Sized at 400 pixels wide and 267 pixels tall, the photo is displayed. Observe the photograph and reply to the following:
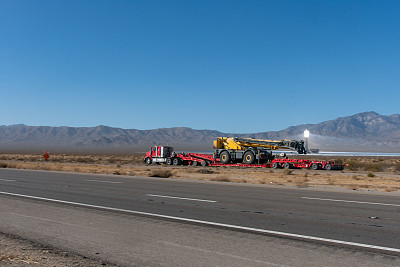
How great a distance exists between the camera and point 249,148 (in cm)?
4053

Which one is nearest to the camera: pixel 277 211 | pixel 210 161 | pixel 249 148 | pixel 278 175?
pixel 277 211

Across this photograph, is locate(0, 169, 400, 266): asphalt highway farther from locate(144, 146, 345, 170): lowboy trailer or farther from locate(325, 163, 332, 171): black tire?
locate(325, 163, 332, 171): black tire

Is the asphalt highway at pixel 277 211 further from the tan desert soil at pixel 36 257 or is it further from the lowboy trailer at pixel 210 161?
the lowboy trailer at pixel 210 161

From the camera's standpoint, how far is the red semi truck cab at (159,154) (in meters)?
48.8

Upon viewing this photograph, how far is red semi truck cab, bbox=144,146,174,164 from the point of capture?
1921 inches

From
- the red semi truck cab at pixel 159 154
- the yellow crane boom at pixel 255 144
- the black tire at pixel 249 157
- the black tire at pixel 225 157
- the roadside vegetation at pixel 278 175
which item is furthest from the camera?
the red semi truck cab at pixel 159 154

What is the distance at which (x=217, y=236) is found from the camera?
7922 millimetres

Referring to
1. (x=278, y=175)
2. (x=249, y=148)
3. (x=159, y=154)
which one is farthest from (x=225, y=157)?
(x=278, y=175)

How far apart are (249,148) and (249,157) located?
1.00 m

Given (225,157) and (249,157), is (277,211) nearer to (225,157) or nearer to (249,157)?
(249,157)

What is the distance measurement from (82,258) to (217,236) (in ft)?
8.87

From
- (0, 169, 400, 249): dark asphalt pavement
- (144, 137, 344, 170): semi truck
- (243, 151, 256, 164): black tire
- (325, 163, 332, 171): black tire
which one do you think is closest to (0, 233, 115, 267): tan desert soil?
(0, 169, 400, 249): dark asphalt pavement

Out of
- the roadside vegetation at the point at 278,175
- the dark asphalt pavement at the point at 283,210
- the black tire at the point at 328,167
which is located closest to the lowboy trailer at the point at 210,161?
the black tire at the point at 328,167

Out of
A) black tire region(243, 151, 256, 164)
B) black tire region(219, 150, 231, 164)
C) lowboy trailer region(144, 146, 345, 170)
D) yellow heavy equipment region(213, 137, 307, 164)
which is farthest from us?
black tire region(219, 150, 231, 164)
